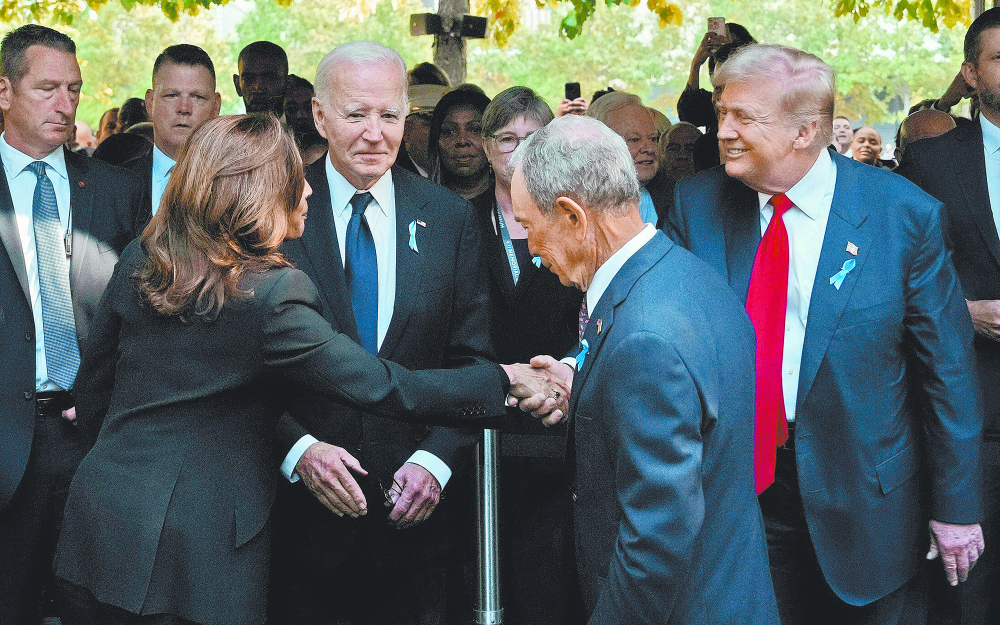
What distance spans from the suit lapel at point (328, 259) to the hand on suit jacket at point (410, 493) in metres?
0.46

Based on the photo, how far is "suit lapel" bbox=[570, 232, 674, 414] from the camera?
2455mm

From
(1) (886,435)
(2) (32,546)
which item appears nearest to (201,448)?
(2) (32,546)

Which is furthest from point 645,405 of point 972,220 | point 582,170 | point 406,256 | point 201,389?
point 972,220

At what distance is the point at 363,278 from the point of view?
3580 mm

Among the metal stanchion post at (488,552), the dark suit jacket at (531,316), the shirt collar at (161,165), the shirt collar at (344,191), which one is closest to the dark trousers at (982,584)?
the dark suit jacket at (531,316)

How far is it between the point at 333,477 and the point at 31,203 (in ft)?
5.91

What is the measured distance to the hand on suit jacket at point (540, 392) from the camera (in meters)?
3.44

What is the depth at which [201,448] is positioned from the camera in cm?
274

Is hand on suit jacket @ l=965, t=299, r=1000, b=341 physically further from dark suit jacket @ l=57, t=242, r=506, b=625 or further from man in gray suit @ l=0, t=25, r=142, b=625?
man in gray suit @ l=0, t=25, r=142, b=625

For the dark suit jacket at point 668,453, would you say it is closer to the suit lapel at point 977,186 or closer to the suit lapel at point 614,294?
the suit lapel at point 614,294

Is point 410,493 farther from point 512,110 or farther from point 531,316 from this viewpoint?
point 512,110

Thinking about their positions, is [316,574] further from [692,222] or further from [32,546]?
[692,222]

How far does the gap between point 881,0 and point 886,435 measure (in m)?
8.36

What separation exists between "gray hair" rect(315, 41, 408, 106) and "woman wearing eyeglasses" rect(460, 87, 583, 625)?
2.82 ft
